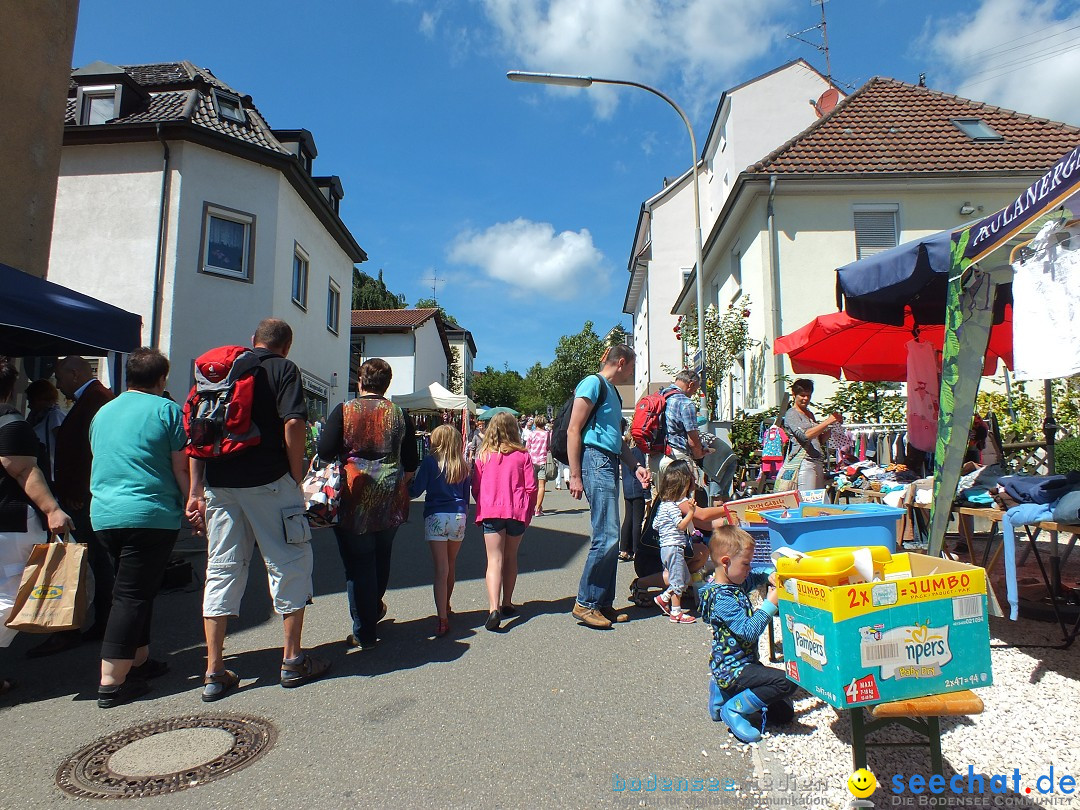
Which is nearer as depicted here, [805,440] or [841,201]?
[805,440]

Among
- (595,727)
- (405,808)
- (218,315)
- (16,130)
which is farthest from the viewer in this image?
(218,315)

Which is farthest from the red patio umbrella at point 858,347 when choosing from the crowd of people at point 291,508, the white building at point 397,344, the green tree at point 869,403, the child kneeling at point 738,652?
the white building at point 397,344

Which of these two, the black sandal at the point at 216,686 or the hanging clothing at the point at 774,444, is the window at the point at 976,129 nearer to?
the hanging clothing at the point at 774,444

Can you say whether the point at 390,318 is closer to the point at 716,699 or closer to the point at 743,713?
the point at 716,699

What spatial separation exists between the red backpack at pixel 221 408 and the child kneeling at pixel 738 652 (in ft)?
8.36

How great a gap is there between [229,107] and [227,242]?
371 centimetres

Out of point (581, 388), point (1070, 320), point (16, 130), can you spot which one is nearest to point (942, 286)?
point (1070, 320)

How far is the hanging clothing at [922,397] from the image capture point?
5762mm

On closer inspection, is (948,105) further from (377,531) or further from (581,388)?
(377,531)

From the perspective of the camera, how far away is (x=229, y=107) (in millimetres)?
15258

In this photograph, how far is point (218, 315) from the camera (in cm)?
1364

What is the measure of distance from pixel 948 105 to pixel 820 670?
18122mm

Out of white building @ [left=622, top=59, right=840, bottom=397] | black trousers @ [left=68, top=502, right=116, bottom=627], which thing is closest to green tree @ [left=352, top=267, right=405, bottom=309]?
white building @ [left=622, top=59, right=840, bottom=397]

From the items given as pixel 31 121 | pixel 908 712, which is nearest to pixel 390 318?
pixel 31 121
